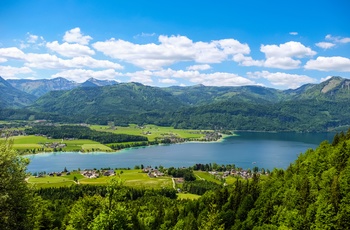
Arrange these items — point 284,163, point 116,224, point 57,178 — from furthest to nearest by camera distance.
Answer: point 284,163, point 57,178, point 116,224

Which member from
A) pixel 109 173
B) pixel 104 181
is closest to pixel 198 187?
pixel 104 181

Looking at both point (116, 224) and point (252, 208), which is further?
point (252, 208)

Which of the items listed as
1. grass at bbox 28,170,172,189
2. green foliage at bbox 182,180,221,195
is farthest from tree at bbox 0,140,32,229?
grass at bbox 28,170,172,189

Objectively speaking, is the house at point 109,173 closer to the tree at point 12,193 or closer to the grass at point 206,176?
the grass at point 206,176

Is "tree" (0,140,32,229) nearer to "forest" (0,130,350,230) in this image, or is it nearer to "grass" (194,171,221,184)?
"forest" (0,130,350,230)

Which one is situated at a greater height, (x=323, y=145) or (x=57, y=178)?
(x=323, y=145)

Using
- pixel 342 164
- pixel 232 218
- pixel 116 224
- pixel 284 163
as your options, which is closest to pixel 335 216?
pixel 342 164

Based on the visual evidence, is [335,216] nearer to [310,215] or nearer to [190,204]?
[310,215]

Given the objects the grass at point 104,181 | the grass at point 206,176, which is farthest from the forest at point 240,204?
the grass at point 206,176
